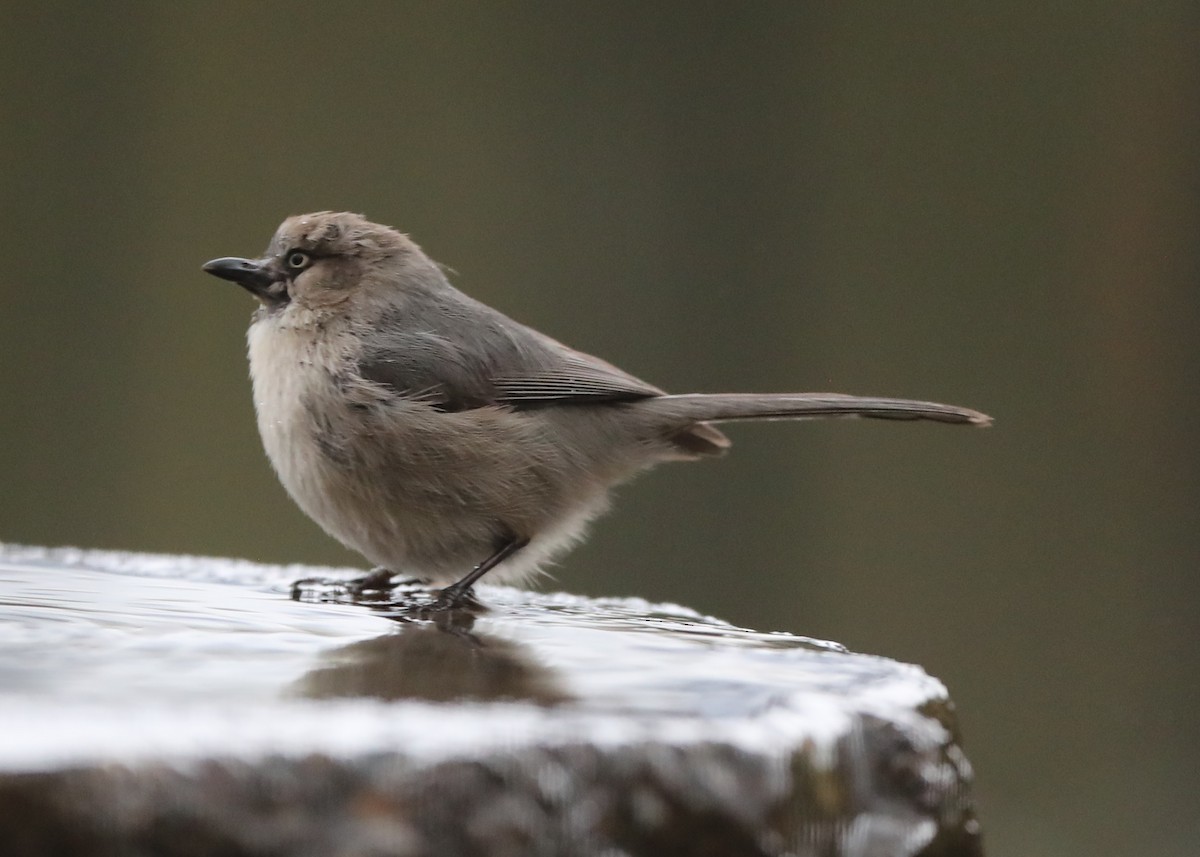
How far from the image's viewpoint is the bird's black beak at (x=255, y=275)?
12.0 feet

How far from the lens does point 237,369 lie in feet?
24.0

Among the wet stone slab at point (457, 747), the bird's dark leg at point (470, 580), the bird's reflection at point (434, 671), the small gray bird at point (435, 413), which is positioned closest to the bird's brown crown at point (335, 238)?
the small gray bird at point (435, 413)

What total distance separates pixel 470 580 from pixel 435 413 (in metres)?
0.41

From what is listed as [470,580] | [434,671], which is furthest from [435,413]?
[434,671]

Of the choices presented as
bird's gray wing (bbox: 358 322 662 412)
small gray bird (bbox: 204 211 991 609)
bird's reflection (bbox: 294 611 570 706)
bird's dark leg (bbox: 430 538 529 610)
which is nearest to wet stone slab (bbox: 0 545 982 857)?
bird's reflection (bbox: 294 611 570 706)

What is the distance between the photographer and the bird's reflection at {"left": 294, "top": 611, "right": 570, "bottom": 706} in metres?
1.60

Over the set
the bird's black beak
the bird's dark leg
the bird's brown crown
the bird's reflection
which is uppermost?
the bird's brown crown

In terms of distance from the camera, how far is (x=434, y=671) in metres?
1.84

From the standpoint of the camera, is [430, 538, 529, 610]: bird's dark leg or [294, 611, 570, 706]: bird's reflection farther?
[430, 538, 529, 610]: bird's dark leg

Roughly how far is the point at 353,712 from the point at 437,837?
→ 0.15 m

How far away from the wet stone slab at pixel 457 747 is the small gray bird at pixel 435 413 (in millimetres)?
1115

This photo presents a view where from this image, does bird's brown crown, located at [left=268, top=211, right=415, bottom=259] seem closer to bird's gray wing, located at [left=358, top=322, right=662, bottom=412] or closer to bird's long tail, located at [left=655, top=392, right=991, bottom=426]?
bird's gray wing, located at [left=358, top=322, right=662, bottom=412]

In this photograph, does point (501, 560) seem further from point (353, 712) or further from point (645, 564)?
point (645, 564)

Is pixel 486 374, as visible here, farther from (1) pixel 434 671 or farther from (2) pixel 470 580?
(1) pixel 434 671
